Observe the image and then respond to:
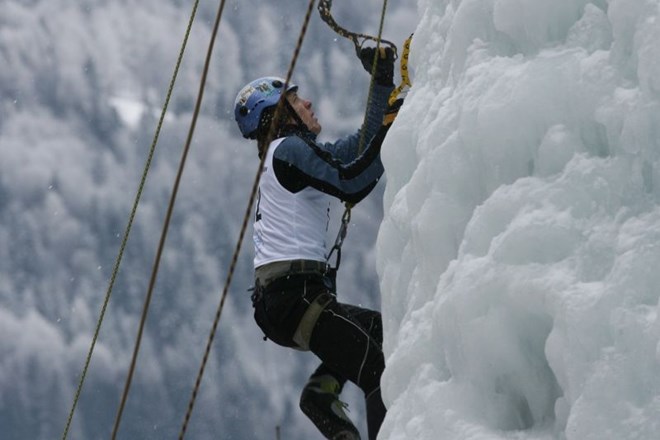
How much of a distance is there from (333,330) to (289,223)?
715mm

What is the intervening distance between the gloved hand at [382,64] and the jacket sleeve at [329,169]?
40cm

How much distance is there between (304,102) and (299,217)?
0.87 metres

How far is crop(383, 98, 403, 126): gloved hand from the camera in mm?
6074

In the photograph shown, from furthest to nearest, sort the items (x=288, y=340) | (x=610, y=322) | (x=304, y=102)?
(x=304, y=102) < (x=288, y=340) < (x=610, y=322)

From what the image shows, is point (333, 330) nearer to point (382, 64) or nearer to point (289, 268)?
point (289, 268)

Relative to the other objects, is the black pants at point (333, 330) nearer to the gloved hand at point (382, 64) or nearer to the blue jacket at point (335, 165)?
the blue jacket at point (335, 165)

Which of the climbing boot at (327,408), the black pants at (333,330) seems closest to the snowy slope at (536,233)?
the black pants at (333,330)

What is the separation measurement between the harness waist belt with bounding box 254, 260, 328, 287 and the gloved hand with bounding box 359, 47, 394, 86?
1.15 meters

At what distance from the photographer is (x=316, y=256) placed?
6.50m

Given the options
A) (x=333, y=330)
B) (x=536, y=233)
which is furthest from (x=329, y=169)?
(x=536, y=233)

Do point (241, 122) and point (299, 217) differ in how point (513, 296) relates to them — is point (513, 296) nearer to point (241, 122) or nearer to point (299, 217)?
point (299, 217)

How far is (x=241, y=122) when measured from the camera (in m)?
7.11

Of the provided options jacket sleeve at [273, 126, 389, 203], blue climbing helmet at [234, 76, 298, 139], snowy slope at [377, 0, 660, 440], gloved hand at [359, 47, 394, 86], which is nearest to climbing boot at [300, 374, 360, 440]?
jacket sleeve at [273, 126, 389, 203]

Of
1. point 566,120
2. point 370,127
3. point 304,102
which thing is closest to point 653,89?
point 566,120
